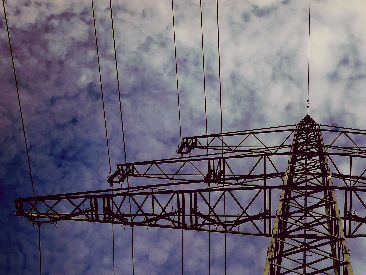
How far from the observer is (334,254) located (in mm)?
8375

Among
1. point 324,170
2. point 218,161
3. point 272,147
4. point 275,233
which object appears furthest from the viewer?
point 272,147

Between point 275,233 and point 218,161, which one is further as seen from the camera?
point 218,161

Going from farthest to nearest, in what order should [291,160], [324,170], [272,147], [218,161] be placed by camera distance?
[272,147]
[218,161]
[291,160]
[324,170]

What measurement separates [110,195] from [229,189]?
402 cm

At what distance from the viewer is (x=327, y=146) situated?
1399 centimetres

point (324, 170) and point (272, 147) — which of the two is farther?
point (272, 147)

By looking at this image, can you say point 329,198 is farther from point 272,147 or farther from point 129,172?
point 129,172

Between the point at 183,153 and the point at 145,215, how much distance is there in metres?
6.99

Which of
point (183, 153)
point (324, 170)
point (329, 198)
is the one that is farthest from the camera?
point (183, 153)

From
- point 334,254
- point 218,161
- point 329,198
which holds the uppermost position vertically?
point 218,161

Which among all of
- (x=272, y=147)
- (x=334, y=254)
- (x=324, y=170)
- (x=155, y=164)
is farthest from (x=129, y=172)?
(x=334, y=254)

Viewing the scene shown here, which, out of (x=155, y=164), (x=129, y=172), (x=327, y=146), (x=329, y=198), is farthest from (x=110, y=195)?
(x=327, y=146)

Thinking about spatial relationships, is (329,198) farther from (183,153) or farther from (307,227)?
(183,153)

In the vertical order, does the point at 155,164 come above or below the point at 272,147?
below
